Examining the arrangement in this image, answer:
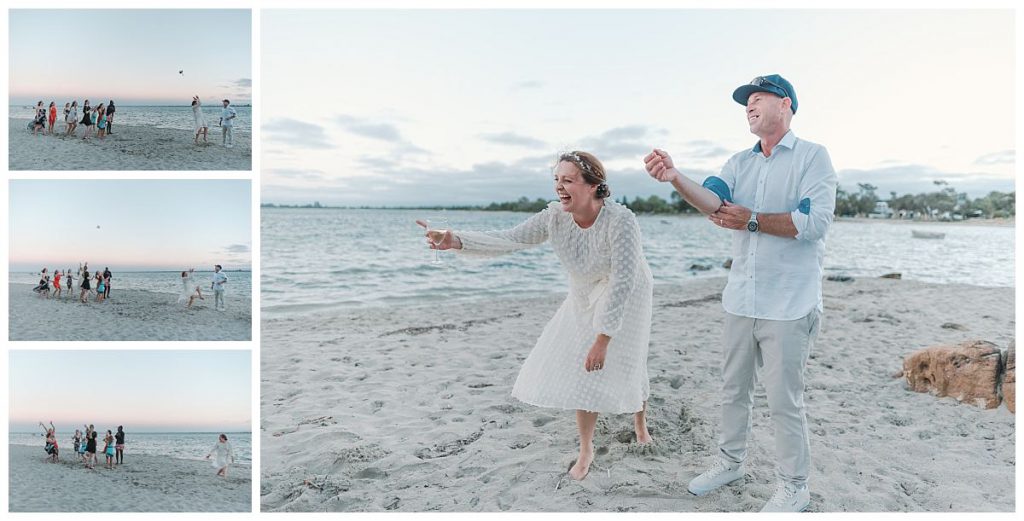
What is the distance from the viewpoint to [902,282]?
12602mm

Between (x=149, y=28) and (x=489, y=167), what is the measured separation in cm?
3055

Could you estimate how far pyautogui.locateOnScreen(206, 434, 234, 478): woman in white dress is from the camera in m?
3.10

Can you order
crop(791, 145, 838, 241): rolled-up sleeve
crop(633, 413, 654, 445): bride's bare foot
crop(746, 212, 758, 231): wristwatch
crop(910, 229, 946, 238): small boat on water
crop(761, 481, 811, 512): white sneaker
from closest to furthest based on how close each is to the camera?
crop(791, 145, 838, 241): rolled-up sleeve, crop(746, 212, 758, 231): wristwatch, crop(761, 481, 811, 512): white sneaker, crop(633, 413, 654, 445): bride's bare foot, crop(910, 229, 946, 238): small boat on water

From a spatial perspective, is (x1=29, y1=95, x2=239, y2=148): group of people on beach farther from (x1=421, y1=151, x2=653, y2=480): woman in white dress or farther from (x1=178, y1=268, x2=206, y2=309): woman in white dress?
(x1=421, y1=151, x2=653, y2=480): woman in white dress

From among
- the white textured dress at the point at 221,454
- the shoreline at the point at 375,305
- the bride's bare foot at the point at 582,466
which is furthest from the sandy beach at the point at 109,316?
the shoreline at the point at 375,305

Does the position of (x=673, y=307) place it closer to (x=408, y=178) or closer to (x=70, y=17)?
(x=70, y=17)

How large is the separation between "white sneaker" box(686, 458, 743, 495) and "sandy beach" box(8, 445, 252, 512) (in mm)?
1944

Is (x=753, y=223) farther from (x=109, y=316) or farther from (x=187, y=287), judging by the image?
(x=109, y=316)

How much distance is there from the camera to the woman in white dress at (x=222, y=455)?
10.2 feet

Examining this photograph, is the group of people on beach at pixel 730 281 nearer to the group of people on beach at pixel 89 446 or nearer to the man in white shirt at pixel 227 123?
the man in white shirt at pixel 227 123

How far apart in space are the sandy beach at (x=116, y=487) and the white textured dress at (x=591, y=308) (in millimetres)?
1435

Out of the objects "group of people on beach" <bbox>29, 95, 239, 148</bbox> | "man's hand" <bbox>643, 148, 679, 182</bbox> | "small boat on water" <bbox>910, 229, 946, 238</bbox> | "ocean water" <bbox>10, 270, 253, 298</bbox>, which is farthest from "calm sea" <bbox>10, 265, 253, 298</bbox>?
"small boat on water" <bbox>910, 229, 946, 238</bbox>

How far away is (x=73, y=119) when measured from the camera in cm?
305
